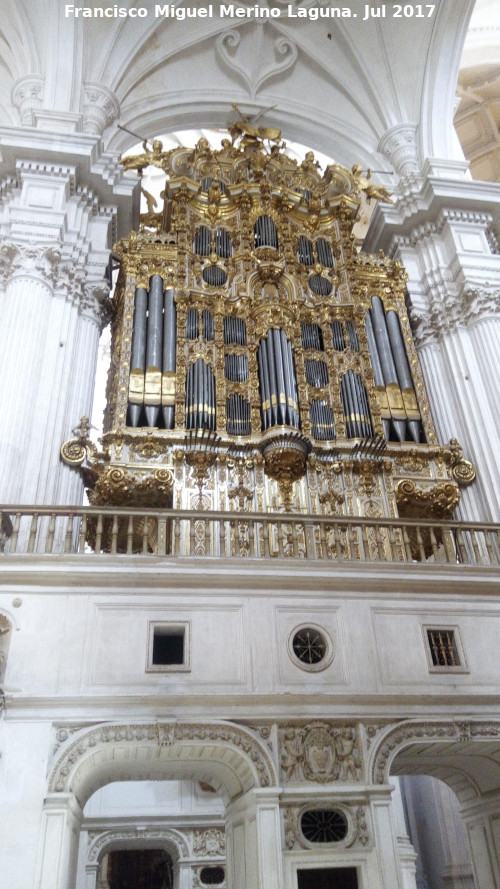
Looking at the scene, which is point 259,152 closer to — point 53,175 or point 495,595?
point 53,175

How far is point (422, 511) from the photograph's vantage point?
38.6 ft

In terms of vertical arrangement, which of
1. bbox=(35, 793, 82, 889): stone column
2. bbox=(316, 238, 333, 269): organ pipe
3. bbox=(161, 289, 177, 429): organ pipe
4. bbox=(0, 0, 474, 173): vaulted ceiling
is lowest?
bbox=(35, 793, 82, 889): stone column

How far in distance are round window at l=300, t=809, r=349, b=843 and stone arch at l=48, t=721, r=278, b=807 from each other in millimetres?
507

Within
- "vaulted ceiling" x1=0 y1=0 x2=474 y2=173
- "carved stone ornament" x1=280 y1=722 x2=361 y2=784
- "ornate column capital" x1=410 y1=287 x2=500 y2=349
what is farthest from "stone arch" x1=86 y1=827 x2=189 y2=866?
"vaulted ceiling" x1=0 y1=0 x2=474 y2=173

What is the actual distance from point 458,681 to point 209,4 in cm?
1580

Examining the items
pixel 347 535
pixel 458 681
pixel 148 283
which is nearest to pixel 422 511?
pixel 347 535

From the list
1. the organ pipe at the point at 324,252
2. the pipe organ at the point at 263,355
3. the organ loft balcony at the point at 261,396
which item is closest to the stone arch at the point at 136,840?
the organ loft balcony at the point at 261,396

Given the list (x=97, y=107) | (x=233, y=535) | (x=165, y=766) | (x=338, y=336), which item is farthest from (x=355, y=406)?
(x=97, y=107)

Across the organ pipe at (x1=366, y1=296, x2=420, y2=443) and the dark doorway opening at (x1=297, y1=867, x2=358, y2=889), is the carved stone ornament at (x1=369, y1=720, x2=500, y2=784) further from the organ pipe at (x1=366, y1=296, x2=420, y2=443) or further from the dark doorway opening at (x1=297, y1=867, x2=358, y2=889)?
the organ pipe at (x1=366, y1=296, x2=420, y2=443)

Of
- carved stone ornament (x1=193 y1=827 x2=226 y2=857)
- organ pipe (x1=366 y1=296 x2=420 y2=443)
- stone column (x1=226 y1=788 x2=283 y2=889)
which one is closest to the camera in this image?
stone column (x1=226 y1=788 x2=283 y2=889)

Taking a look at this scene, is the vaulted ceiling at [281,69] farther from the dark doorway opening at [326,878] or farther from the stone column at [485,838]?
the dark doorway opening at [326,878]

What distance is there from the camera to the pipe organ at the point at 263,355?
11156 mm

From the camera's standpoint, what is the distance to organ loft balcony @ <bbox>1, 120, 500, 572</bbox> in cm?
988

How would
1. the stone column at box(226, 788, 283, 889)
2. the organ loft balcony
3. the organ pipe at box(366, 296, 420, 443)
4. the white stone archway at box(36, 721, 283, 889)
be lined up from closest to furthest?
the white stone archway at box(36, 721, 283, 889)
the stone column at box(226, 788, 283, 889)
the organ loft balcony
the organ pipe at box(366, 296, 420, 443)
